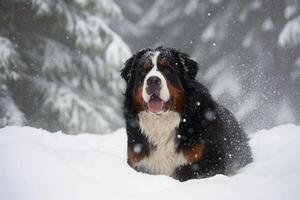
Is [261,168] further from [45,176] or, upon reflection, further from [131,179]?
[45,176]

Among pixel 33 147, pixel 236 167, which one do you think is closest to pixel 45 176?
pixel 33 147

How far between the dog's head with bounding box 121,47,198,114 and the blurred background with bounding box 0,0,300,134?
4657mm

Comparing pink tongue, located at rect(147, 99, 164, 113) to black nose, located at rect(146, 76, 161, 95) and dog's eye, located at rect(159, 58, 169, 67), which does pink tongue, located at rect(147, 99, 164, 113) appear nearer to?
black nose, located at rect(146, 76, 161, 95)

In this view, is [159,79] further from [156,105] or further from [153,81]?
[156,105]

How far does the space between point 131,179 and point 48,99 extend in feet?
25.3

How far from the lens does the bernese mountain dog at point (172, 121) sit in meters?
4.32

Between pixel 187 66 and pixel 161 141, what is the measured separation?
71cm

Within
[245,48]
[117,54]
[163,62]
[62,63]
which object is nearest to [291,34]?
[245,48]

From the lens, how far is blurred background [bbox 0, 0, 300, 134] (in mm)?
10258

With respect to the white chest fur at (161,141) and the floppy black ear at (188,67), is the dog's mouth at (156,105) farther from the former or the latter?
the floppy black ear at (188,67)

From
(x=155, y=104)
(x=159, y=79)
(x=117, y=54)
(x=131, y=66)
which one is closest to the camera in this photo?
(x=159, y=79)

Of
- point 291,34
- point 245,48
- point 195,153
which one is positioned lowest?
point 195,153

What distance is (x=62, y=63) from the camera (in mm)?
10867

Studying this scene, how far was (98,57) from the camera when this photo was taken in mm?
10781
